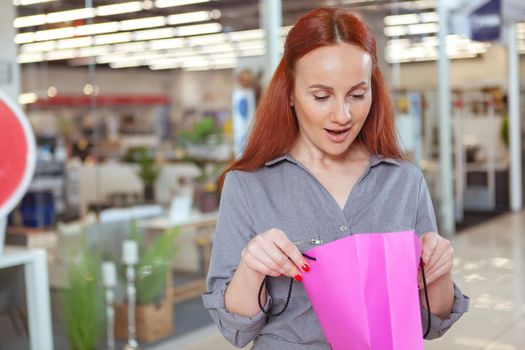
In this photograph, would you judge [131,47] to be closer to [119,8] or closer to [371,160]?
[119,8]

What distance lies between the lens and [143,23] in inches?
206

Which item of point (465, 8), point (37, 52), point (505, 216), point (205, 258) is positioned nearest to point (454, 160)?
point (505, 216)

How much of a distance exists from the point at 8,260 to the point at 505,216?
8577mm

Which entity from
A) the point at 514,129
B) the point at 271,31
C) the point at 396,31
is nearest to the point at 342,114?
the point at 271,31

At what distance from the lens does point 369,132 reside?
1632 mm

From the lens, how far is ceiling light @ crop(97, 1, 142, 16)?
15.1 feet

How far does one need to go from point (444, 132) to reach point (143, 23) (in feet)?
17.7

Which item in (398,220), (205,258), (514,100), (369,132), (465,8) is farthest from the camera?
(514,100)

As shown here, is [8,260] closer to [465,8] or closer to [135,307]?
[135,307]

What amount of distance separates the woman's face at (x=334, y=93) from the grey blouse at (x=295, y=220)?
11cm

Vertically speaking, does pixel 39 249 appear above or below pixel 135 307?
above

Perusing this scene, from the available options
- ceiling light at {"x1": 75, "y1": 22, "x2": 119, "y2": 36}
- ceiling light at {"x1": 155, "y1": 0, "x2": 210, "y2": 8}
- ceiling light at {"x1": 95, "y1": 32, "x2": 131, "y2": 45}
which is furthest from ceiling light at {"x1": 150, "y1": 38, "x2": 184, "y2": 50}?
ceiling light at {"x1": 75, "y1": 22, "x2": 119, "y2": 36}

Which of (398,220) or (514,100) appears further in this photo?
(514,100)

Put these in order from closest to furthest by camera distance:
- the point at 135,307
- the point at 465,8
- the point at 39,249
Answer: the point at 39,249 → the point at 135,307 → the point at 465,8
